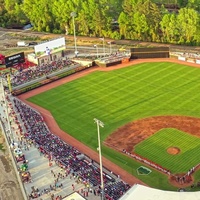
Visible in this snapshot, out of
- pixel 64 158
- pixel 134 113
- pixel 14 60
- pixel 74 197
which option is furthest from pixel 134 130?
pixel 14 60

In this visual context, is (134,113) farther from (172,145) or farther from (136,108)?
(172,145)

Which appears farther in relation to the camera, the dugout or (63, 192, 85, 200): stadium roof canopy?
the dugout

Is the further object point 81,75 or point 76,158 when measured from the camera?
point 81,75

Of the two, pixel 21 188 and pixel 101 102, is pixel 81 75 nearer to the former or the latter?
pixel 101 102

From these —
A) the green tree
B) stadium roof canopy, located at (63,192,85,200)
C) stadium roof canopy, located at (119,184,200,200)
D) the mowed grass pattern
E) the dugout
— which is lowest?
the mowed grass pattern

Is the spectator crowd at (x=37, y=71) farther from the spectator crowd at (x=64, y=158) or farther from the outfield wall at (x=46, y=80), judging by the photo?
the spectator crowd at (x=64, y=158)

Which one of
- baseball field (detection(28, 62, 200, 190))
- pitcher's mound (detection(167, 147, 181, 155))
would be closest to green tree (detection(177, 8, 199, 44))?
baseball field (detection(28, 62, 200, 190))

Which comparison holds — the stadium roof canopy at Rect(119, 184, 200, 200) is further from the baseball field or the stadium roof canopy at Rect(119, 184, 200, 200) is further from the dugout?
the dugout

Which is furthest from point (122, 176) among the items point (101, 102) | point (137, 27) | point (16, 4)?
point (16, 4)

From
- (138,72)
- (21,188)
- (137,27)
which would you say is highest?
(137,27)
